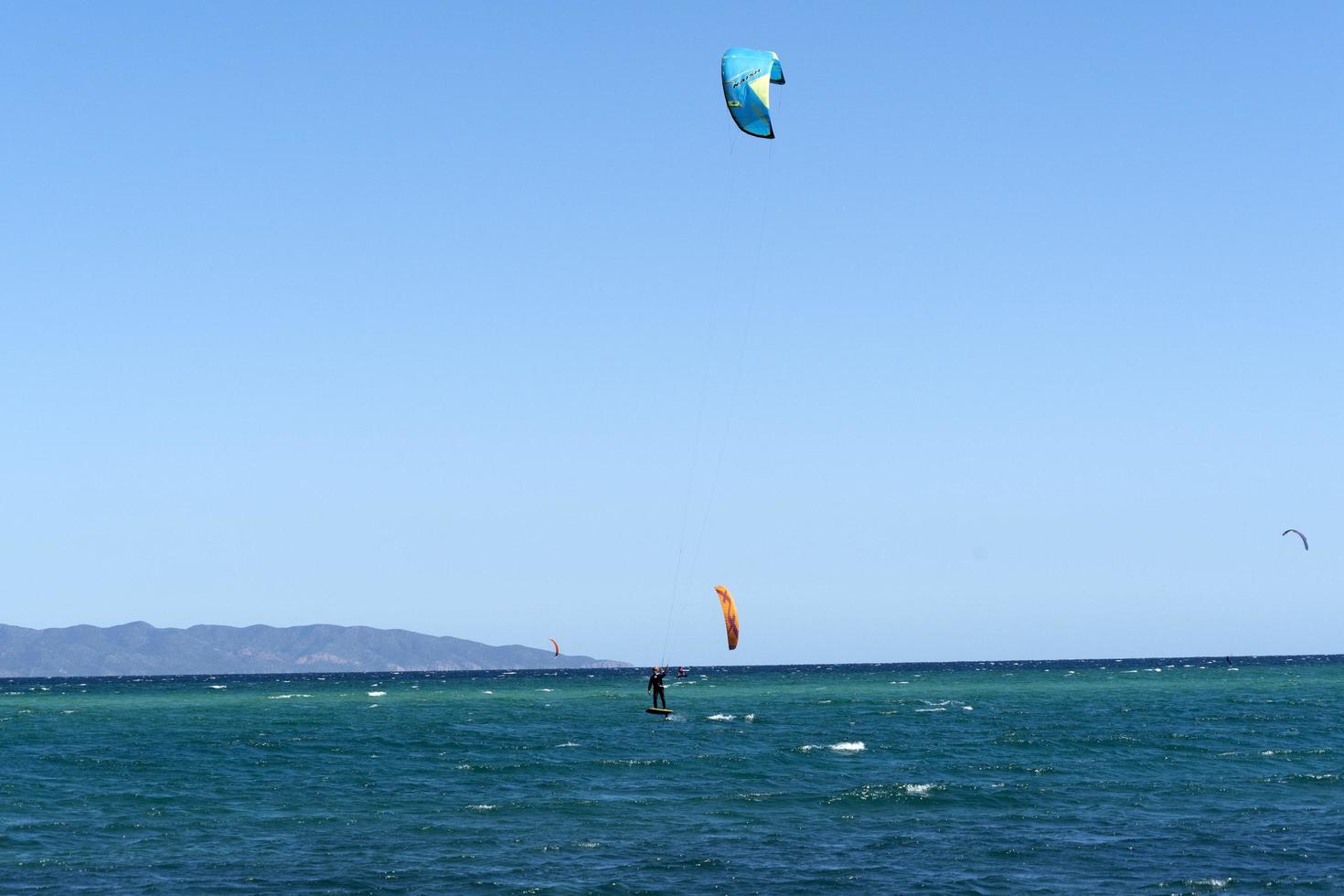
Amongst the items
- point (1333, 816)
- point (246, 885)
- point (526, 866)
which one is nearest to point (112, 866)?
point (246, 885)

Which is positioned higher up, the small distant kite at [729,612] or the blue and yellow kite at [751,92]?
the blue and yellow kite at [751,92]

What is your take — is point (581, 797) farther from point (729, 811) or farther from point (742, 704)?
point (742, 704)

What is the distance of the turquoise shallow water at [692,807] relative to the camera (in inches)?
1154

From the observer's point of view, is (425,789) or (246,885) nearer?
(246,885)

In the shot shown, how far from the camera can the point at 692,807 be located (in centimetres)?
3888

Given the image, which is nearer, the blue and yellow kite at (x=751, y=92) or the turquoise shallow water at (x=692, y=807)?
the turquoise shallow water at (x=692, y=807)

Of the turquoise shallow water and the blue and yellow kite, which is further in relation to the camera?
the blue and yellow kite

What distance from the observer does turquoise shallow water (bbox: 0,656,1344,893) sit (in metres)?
29.3

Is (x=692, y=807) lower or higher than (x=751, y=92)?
lower

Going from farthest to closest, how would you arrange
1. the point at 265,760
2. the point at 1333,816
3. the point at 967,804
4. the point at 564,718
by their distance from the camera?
the point at 564,718 < the point at 265,760 < the point at 967,804 < the point at 1333,816

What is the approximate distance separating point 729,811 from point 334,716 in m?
59.7

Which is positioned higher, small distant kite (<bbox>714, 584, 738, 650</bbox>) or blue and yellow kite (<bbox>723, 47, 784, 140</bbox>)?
blue and yellow kite (<bbox>723, 47, 784, 140</bbox>)

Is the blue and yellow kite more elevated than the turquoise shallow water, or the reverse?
the blue and yellow kite

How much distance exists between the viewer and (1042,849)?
31750mm
